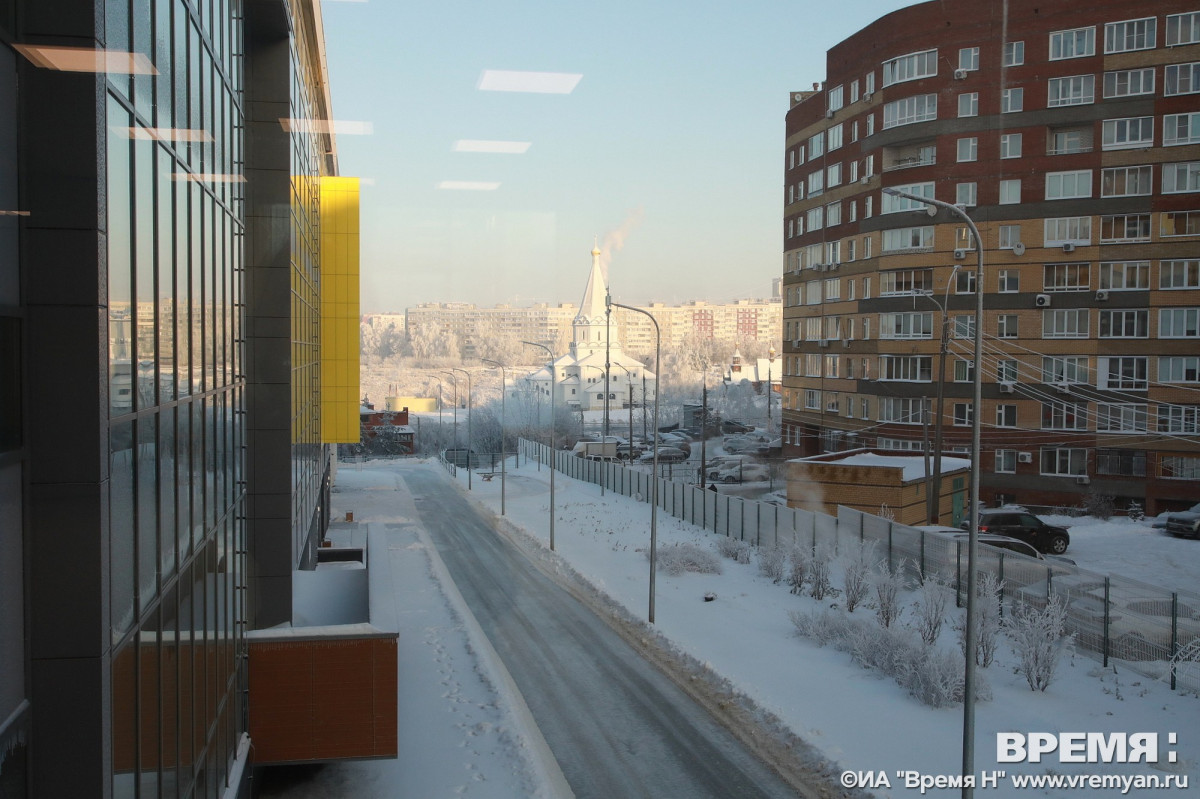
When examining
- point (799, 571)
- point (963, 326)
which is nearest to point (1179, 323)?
point (963, 326)

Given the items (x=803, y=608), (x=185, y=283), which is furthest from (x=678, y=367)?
(x=185, y=283)

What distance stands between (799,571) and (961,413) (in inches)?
674

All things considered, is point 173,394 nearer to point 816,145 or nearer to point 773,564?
point 773,564

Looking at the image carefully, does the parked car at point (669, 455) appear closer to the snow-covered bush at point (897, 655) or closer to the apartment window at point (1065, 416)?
the apartment window at point (1065, 416)

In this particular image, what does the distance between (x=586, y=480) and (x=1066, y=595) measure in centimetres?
3128

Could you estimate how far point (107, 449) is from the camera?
13.4 ft

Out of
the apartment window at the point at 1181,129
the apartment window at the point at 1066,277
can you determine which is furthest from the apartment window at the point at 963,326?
the apartment window at the point at 1181,129

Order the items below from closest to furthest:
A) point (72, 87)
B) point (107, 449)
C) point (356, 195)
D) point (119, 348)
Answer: point (72, 87) < point (107, 449) < point (119, 348) < point (356, 195)

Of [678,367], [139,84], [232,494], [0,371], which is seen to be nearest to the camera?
[0,371]

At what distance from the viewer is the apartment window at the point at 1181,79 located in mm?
31844

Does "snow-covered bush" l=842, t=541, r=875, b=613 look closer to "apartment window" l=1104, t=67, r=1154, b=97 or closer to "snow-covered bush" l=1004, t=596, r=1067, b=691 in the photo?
"snow-covered bush" l=1004, t=596, r=1067, b=691

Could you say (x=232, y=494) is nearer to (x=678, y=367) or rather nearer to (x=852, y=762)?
(x=852, y=762)

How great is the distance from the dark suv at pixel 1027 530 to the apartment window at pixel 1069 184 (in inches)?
571

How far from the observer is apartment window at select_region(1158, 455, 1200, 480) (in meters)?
31.0
